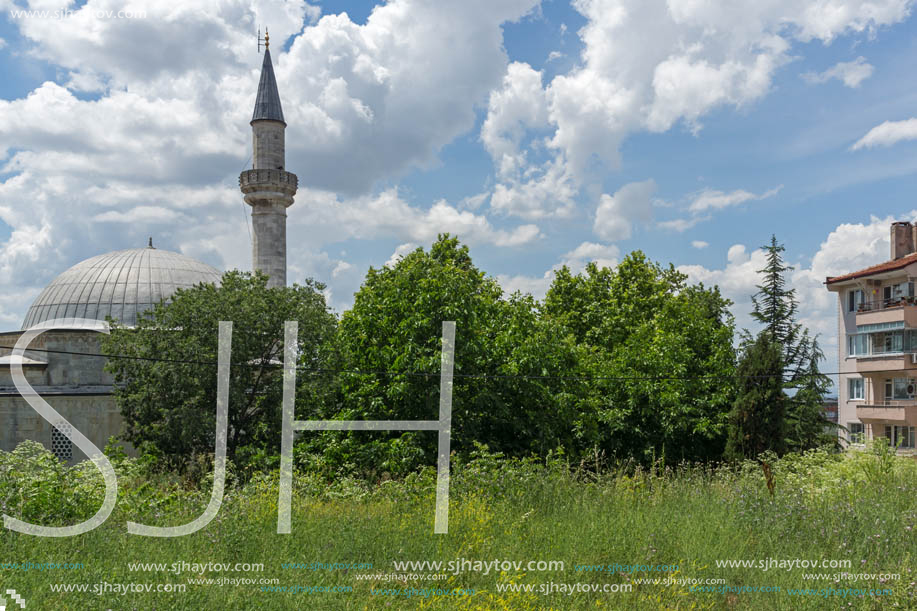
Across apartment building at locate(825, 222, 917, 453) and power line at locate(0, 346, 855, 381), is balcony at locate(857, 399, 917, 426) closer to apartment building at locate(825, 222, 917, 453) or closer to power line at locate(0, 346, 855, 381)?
apartment building at locate(825, 222, 917, 453)

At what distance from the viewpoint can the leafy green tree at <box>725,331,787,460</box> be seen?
23.2m

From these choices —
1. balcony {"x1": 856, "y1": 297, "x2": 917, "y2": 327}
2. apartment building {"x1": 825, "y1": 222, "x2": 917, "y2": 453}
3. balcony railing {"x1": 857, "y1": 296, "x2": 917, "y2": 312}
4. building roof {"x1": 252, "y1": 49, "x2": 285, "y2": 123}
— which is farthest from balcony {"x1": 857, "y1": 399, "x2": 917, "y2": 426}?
building roof {"x1": 252, "y1": 49, "x2": 285, "y2": 123}

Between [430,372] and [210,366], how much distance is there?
728 centimetres

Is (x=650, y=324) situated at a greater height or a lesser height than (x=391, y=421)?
greater

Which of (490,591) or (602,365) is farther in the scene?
(602,365)

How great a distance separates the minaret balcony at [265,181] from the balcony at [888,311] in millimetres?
25919

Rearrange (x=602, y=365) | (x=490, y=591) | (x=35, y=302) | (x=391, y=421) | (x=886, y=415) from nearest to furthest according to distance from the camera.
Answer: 1. (x=490, y=591)
2. (x=391, y=421)
3. (x=602, y=365)
4. (x=886, y=415)
5. (x=35, y=302)

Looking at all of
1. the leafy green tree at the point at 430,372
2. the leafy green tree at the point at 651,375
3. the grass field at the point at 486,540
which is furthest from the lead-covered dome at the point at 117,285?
the grass field at the point at 486,540

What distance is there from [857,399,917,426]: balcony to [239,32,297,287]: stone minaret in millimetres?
25876

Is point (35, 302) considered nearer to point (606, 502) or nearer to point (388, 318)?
point (388, 318)

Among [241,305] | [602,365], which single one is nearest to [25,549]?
[241,305]

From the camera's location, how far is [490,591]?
6.60 m

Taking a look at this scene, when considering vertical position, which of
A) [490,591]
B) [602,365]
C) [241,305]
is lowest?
[490,591]

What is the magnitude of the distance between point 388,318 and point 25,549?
443 inches
